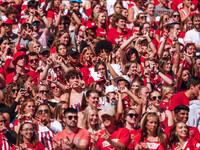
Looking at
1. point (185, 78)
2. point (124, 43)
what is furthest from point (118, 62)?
point (185, 78)

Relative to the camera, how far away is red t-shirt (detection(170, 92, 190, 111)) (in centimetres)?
1253

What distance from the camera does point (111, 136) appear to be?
1092 centimetres

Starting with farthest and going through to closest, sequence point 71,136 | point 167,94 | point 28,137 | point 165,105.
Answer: point 167,94, point 165,105, point 28,137, point 71,136

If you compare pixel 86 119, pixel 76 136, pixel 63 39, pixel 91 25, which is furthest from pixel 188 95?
pixel 91 25

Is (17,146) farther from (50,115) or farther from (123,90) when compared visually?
(123,90)

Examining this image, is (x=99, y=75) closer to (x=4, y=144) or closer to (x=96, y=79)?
(x=96, y=79)

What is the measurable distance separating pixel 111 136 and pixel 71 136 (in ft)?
1.94

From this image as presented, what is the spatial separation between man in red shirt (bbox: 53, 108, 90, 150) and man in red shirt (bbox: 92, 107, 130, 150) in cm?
21

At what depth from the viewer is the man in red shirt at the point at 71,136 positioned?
1077 centimetres

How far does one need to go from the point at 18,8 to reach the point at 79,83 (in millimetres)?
5217

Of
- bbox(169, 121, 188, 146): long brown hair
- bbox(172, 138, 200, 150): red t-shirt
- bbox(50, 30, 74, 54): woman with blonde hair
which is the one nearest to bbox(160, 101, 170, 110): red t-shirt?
bbox(169, 121, 188, 146): long brown hair

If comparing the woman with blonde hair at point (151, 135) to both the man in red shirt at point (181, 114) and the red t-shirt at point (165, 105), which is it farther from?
the red t-shirt at point (165, 105)

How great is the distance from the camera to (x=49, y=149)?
11.3 m

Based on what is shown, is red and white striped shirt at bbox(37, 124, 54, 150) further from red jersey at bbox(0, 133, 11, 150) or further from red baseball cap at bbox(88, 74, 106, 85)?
Answer: red baseball cap at bbox(88, 74, 106, 85)
